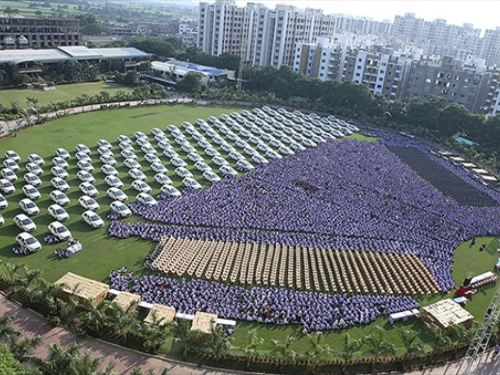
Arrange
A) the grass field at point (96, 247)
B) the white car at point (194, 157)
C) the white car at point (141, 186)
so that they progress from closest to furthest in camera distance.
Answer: the grass field at point (96, 247)
the white car at point (141, 186)
the white car at point (194, 157)

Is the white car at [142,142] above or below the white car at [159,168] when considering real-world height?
above

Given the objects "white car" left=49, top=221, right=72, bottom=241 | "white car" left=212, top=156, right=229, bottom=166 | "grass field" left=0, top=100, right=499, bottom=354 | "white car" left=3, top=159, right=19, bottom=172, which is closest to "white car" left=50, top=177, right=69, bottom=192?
"grass field" left=0, top=100, right=499, bottom=354

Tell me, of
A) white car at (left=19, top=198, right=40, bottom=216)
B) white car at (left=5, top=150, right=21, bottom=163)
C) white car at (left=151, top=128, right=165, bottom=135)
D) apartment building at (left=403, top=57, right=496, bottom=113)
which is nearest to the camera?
white car at (left=19, top=198, right=40, bottom=216)

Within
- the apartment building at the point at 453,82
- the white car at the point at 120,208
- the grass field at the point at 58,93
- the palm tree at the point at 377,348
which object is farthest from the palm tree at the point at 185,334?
the apartment building at the point at 453,82

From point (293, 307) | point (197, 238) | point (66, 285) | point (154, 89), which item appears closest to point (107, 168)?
point (197, 238)

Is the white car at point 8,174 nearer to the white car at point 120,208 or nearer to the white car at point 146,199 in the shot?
the white car at point 120,208

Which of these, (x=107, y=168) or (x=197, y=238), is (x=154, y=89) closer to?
(x=107, y=168)

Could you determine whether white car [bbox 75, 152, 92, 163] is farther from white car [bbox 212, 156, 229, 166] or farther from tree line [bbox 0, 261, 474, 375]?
tree line [bbox 0, 261, 474, 375]
